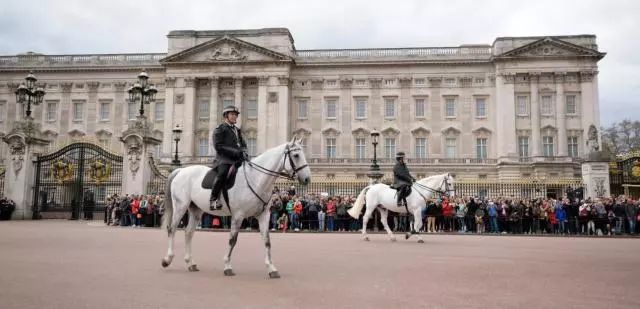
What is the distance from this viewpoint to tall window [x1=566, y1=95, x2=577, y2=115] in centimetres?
4919

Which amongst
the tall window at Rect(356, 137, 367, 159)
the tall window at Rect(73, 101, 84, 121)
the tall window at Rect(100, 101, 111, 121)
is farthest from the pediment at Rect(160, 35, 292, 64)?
the tall window at Rect(356, 137, 367, 159)

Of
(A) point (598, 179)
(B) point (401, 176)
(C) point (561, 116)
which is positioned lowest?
(B) point (401, 176)

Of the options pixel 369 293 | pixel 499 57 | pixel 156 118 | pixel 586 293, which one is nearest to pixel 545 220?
pixel 586 293

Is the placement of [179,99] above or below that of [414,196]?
above

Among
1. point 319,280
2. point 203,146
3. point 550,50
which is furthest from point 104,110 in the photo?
point 319,280

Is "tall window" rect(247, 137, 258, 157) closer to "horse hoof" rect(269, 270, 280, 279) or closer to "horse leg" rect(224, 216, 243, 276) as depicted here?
"horse leg" rect(224, 216, 243, 276)

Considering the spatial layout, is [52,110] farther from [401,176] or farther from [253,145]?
[401,176]

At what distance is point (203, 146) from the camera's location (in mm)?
52031

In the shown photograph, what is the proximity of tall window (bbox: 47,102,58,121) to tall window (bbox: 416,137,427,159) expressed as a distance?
3909 centimetres

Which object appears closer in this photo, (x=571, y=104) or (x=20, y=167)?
(x=20, y=167)

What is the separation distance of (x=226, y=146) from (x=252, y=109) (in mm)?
44871

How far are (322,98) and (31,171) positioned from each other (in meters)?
31.9

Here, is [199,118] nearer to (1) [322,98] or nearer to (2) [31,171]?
(1) [322,98]

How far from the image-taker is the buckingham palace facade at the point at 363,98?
4878 centimetres
